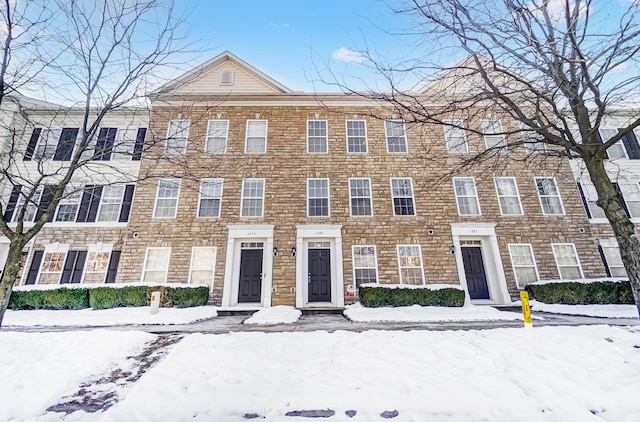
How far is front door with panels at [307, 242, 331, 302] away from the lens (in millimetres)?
10188

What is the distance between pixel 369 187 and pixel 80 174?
13.2 m

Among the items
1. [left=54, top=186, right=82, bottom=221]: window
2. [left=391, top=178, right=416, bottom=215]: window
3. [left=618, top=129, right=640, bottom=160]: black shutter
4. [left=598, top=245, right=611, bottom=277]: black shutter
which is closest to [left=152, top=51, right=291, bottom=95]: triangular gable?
[left=54, top=186, right=82, bottom=221]: window

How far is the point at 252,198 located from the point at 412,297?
758 centimetres

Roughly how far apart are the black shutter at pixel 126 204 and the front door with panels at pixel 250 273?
5.31 metres

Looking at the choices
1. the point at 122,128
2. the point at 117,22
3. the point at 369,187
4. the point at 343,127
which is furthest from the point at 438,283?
the point at 122,128

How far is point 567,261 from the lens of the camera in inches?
412

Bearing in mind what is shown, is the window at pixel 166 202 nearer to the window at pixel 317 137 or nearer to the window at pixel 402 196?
the window at pixel 317 137

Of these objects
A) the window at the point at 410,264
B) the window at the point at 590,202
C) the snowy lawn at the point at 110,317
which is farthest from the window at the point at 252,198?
the window at the point at 590,202

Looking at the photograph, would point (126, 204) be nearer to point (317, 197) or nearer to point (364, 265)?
point (317, 197)

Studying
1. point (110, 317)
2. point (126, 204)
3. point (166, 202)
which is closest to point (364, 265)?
point (110, 317)

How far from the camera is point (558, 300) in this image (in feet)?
29.8

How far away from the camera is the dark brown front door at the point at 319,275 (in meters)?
10.2

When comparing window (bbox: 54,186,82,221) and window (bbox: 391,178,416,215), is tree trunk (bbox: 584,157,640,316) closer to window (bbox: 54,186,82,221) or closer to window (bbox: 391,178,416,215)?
window (bbox: 391,178,416,215)

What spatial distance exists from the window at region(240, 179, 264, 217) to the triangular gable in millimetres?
4680
